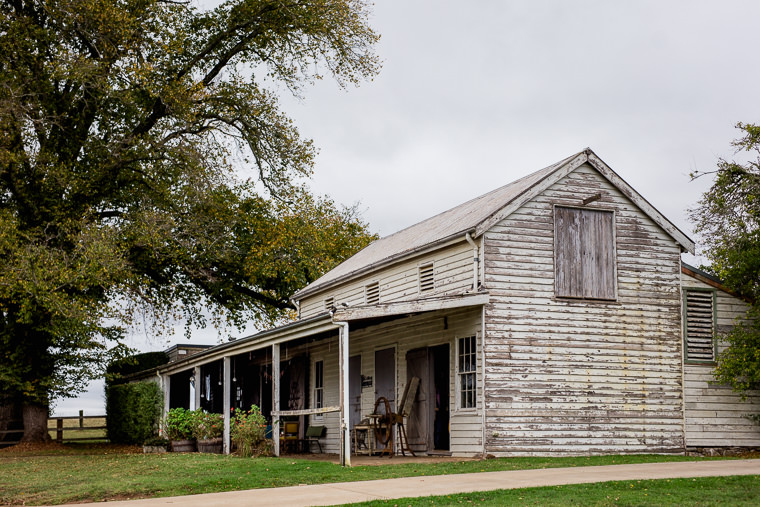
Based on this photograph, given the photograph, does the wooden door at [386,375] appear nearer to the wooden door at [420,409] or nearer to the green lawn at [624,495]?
the wooden door at [420,409]

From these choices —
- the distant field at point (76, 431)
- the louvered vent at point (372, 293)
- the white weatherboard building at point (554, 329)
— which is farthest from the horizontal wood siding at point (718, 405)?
the distant field at point (76, 431)

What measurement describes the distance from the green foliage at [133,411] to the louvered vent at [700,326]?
599 inches

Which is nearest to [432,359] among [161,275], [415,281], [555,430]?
[415,281]

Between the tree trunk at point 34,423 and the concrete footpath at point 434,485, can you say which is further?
the tree trunk at point 34,423

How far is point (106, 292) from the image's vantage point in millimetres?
27422

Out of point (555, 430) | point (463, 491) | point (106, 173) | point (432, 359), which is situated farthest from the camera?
point (106, 173)

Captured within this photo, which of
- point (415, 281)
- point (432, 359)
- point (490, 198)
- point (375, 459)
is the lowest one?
point (375, 459)

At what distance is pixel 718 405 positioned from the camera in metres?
19.8

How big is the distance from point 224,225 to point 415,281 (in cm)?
1005

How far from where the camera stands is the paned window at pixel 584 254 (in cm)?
1852

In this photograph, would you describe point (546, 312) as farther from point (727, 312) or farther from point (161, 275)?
point (161, 275)

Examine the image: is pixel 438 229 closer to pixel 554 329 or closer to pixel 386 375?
pixel 386 375

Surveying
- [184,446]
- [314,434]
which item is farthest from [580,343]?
[184,446]

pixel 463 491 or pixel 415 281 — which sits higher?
pixel 415 281
